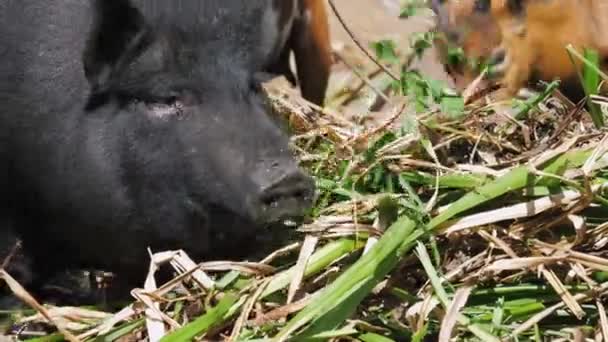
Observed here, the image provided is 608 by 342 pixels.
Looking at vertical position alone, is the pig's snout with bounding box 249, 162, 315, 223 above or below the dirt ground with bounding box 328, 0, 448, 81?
above

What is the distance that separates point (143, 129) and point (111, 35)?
7.5 inches

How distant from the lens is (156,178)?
256cm

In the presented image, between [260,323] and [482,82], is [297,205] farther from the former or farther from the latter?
[482,82]

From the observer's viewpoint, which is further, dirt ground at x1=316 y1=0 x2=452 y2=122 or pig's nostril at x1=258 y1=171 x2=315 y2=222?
dirt ground at x1=316 y1=0 x2=452 y2=122

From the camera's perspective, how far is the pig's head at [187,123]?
2.49 m

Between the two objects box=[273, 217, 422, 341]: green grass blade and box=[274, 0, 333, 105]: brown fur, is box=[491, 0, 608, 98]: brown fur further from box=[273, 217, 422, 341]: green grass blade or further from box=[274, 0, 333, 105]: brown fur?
box=[273, 217, 422, 341]: green grass blade

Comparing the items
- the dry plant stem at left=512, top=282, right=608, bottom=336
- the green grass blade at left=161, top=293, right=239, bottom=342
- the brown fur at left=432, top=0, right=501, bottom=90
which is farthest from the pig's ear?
the brown fur at left=432, top=0, right=501, bottom=90

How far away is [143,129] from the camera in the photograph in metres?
2.57

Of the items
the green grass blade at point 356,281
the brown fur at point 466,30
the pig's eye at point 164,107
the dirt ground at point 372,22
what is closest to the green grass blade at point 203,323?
the green grass blade at point 356,281

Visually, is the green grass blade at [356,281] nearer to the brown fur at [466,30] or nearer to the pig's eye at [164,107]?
the pig's eye at [164,107]

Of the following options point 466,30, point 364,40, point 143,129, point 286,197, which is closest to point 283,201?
point 286,197

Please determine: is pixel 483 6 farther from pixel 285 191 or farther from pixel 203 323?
pixel 203 323

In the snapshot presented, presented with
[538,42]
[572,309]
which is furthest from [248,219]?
[538,42]

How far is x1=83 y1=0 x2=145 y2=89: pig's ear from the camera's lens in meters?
2.50
